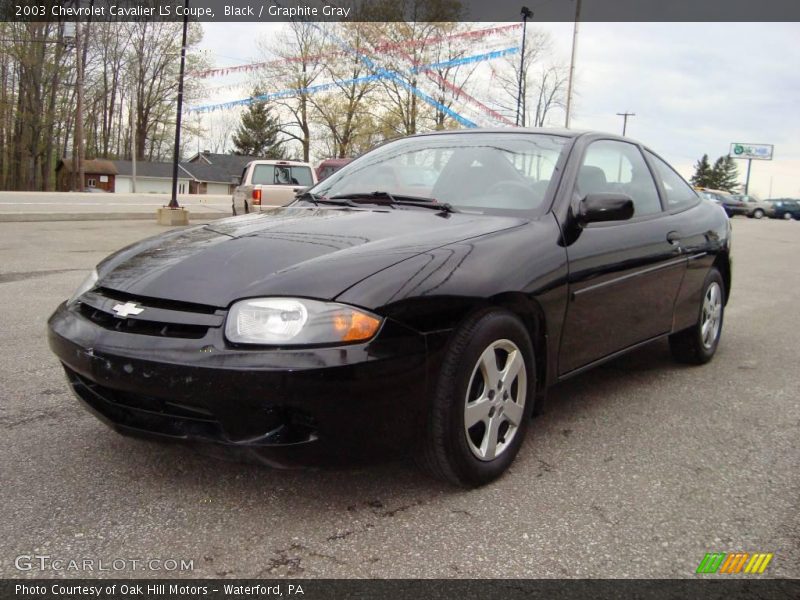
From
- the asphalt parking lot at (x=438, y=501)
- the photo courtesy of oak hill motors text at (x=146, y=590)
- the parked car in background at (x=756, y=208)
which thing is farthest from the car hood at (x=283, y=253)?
the parked car in background at (x=756, y=208)

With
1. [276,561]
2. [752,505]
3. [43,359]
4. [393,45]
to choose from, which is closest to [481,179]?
[752,505]

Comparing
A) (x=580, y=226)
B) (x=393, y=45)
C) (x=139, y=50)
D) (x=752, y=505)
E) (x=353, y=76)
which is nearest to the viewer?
(x=752, y=505)

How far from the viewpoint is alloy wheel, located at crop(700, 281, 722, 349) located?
187 inches

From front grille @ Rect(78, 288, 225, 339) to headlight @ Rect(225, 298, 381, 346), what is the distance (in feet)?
0.31

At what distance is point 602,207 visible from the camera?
333 cm

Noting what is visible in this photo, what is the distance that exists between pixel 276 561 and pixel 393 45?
31.8 m

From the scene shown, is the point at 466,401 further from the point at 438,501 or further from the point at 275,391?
the point at 275,391

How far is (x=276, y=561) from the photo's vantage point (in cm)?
218

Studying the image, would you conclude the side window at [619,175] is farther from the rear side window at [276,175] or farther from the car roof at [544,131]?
the rear side window at [276,175]

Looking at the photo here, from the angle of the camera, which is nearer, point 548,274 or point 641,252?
point 548,274

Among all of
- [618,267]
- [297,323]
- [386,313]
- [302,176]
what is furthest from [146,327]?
[302,176]

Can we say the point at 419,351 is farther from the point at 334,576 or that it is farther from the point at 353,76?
the point at 353,76

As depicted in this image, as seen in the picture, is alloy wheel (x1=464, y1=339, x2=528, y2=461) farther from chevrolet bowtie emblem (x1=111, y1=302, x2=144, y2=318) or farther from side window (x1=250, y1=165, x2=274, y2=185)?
side window (x1=250, y1=165, x2=274, y2=185)

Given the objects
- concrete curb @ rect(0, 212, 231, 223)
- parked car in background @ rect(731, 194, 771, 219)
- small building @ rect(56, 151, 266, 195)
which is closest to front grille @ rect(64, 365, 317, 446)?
concrete curb @ rect(0, 212, 231, 223)
